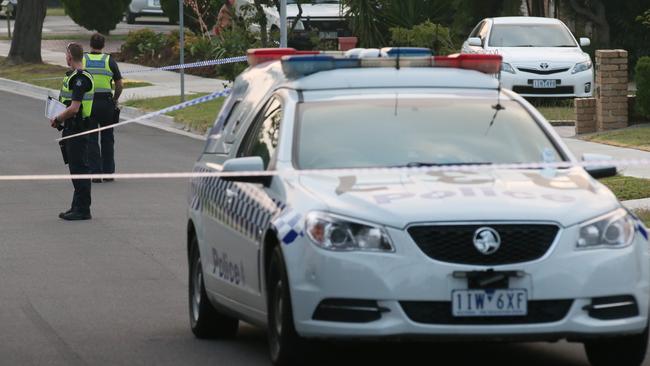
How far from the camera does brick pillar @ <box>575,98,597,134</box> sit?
24.3 meters

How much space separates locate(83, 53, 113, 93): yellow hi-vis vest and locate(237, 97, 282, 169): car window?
10196 millimetres

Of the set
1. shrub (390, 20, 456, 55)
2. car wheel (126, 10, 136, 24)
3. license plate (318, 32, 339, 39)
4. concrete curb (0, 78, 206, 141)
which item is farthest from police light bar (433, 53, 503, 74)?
car wheel (126, 10, 136, 24)

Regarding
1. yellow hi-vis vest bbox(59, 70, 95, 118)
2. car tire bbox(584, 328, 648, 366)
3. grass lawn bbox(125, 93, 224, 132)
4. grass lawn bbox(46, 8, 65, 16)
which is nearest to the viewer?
car tire bbox(584, 328, 648, 366)

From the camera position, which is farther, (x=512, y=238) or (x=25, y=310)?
(x=25, y=310)

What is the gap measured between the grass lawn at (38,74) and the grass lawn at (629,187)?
62.7 feet

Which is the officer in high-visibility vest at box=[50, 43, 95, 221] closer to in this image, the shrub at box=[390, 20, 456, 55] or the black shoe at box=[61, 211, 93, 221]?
the black shoe at box=[61, 211, 93, 221]

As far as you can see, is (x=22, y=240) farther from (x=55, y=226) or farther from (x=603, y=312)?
(x=603, y=312)

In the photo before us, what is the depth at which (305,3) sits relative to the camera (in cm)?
3888

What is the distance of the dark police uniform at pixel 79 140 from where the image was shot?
16.4 meters

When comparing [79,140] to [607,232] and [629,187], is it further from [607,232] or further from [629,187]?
[607,232]

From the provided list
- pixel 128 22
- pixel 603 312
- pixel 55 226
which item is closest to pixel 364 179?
pixel 603 312

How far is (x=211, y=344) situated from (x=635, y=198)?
7.53 meters

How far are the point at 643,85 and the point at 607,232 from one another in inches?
649

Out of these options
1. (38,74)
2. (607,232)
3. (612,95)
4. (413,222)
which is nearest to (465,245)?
(413,222)
